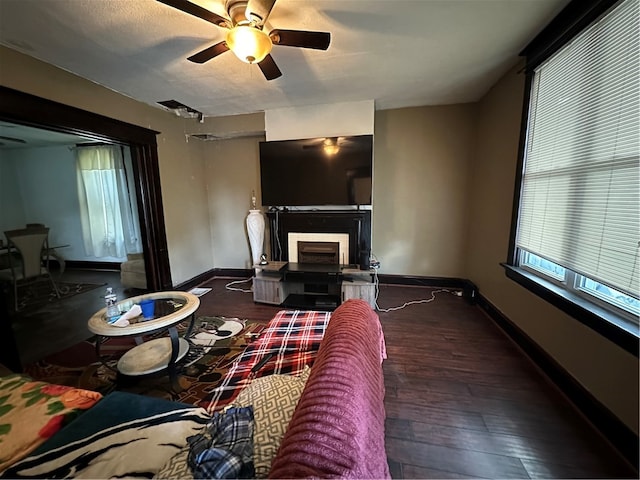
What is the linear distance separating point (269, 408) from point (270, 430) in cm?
12

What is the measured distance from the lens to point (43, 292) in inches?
142

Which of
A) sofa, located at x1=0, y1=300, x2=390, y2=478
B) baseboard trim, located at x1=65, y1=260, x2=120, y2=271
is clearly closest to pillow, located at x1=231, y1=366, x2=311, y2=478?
sofa, located at x1=0, y1=300, x2=390, y2=478

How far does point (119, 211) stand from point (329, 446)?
5.23m

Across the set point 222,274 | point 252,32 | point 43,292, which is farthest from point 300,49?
point 43,292

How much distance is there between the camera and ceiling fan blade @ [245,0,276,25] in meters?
1.33

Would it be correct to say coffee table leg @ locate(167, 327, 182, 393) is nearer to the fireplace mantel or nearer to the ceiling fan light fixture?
the ceiling fan light fixture

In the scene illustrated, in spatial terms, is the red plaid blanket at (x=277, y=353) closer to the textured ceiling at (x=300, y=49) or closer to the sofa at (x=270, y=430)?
the sofa at (x=270, y=430)

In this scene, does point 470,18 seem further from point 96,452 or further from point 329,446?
point 96,452

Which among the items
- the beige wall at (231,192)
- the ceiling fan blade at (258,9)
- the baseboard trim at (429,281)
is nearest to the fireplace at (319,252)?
the baseboard trim at (429,281)

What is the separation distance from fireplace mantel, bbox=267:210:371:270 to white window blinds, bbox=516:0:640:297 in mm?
1707

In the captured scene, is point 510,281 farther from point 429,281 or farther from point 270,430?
point 270,430

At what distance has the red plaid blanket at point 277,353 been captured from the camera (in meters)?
1.27

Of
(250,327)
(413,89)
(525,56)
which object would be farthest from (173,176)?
(525,56)

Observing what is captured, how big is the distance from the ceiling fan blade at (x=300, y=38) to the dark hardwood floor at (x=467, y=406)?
2326mm
